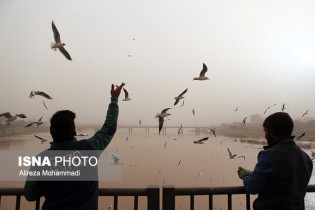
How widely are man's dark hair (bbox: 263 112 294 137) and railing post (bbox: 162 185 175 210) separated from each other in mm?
973

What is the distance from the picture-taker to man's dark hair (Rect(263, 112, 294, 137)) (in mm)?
2301

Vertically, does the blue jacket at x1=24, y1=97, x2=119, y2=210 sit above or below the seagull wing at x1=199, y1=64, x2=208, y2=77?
below

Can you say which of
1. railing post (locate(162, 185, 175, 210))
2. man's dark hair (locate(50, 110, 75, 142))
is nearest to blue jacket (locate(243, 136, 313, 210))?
railing post (locate(162, 185, 175, 210))

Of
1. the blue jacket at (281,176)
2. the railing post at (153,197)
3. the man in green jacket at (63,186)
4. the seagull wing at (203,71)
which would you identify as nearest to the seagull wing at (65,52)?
the man in green jacket at (63,186)

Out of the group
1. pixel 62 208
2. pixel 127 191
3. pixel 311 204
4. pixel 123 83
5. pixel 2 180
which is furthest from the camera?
pixel 2 180

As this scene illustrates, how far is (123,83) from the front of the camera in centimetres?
297

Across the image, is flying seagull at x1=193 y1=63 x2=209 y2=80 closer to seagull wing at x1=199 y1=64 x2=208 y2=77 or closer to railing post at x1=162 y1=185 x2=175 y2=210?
seagull wing at x1=199 y1=64 x2=208 y2=77

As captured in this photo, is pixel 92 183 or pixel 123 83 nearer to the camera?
pixel 92 183

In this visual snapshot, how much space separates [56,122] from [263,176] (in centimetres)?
157

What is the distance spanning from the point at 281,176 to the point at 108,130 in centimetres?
141

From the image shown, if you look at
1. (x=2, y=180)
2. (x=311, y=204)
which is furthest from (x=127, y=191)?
(x=2, y=180)

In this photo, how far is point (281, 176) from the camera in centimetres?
218

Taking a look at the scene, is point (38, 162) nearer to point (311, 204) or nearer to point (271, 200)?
point (271, 200)

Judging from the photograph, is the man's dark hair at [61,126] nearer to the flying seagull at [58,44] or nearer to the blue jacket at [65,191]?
the blue jacket at [65,191]
